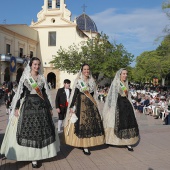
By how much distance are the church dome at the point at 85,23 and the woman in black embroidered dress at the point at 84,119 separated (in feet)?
152

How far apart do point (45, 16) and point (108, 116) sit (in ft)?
119

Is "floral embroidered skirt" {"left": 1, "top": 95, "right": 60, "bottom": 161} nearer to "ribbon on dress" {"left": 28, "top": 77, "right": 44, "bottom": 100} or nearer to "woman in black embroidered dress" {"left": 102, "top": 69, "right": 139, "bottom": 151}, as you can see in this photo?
"ribbon on dress" {"left": 28, "top": 77, "right": 44, "bottom": 100}

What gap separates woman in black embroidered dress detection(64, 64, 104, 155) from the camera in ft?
17.6

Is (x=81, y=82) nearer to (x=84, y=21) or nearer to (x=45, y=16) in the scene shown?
(x=45, y=16)

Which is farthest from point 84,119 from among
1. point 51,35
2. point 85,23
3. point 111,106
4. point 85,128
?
point 85,23

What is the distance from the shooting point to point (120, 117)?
5.81m

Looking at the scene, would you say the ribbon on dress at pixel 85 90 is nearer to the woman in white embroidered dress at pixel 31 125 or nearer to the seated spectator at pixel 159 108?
the woman in white embroidered dress at pixel 31 125

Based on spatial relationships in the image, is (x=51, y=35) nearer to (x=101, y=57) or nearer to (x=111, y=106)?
(x=101, y=57)

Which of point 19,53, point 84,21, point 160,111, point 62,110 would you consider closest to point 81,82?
point 62,110

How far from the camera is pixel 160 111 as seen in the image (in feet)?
45.2

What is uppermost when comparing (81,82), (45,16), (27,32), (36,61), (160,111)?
(45,16)

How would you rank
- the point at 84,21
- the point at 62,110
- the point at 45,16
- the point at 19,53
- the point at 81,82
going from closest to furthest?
the point at 81,82 < the point at 62,110 < the point at 19,53 < the point at 45,16 < the point at 84,21

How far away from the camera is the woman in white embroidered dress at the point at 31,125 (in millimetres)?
→ 4504

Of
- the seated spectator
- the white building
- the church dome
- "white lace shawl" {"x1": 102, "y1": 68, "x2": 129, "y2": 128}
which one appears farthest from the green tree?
"white lace shawl" {"x1": 102, "y1": 68, "x2": 129, "y2": 128}
